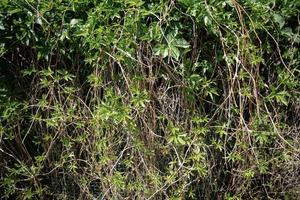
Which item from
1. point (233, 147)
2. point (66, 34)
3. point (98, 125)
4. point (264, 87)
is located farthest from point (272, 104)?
point (66, 34)

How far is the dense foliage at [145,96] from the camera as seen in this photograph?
262 centimetres

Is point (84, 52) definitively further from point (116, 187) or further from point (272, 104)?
point (272, 104)

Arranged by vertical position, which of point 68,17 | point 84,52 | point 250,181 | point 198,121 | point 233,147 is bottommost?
point 250,181

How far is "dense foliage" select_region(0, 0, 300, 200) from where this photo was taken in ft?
8.61

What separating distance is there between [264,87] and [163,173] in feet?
2.81

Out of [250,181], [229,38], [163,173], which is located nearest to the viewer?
[229,38]

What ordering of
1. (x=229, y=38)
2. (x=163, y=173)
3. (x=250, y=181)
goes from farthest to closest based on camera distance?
1. (x=250, y=181)
2. (x=163, y=173)
3. (x=229, y=38)

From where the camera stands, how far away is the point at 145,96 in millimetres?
2625

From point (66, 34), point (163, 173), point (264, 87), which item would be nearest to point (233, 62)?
point (264, 87)

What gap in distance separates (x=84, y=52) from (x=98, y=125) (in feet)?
1.48

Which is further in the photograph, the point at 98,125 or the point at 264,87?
the point at 264,87

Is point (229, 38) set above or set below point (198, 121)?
above

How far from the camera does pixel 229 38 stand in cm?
270

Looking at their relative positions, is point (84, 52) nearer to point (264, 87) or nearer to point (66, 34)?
point (66, 34)
